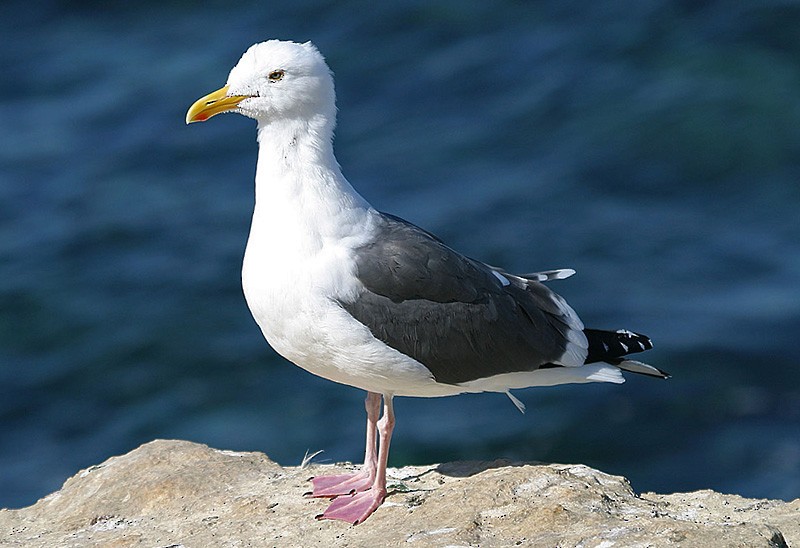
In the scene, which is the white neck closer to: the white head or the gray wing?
the white head

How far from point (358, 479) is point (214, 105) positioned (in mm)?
2307

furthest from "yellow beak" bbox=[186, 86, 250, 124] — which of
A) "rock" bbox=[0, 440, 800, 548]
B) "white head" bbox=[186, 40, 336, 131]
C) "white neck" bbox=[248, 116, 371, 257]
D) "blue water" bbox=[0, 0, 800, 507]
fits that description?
"blue water" bbox=[0, 0, 800, 507]

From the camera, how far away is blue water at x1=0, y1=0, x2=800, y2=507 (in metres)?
13.7

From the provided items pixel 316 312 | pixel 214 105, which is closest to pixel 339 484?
pixel 316 312

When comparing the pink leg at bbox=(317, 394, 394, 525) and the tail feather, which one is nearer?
the pink leg at bbox=(317, 394, 394, 525)

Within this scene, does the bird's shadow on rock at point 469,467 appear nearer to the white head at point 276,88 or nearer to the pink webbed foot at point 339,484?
the pink webbed foot at point 339,484

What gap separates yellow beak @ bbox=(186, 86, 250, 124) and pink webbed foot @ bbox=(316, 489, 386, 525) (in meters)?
2.27

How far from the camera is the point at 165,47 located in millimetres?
19359

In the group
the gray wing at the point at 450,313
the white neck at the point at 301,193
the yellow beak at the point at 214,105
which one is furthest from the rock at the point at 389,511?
the yellow beak at the point at 214,105

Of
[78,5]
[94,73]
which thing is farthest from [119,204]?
[78,5]

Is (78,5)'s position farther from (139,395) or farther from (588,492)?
(588,492)

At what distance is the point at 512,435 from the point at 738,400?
2400 millimetres

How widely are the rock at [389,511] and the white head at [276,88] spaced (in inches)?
83.4

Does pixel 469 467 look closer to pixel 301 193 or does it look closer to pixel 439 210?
pixel 301 193
